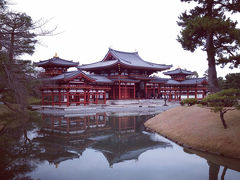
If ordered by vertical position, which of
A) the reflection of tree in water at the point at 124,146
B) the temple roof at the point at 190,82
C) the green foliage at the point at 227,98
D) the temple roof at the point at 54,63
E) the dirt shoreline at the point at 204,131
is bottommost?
the reflection of tree in water at the point at 124,146

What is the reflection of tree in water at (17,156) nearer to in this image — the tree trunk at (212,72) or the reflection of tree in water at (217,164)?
the reflection of tree in water at (217,164)

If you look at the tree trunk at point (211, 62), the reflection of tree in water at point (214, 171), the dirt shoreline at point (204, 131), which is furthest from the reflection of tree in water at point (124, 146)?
the tree trunk at point (211, 62)

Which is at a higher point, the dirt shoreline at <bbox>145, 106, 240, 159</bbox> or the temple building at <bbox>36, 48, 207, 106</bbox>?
the temple building at <bbox>36, 48, 207, 106</bbox>

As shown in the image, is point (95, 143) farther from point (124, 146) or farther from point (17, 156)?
point (17, 156)

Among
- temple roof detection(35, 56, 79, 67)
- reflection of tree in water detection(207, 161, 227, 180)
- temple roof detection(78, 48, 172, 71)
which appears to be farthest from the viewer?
temple roof detection(78, 48, 172, 71)

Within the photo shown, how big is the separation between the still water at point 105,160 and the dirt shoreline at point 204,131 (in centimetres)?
58

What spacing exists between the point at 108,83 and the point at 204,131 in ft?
96.9

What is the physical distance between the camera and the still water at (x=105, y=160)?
7711 millimetres

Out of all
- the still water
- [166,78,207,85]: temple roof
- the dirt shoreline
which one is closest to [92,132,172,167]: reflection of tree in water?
the still water

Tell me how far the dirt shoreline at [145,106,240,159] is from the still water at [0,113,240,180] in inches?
23.0

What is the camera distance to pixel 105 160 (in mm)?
9383

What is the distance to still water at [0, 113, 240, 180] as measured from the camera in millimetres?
7711

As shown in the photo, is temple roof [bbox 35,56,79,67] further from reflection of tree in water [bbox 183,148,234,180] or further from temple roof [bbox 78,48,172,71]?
reflection of tree in water [bbox 183,148,234,180]

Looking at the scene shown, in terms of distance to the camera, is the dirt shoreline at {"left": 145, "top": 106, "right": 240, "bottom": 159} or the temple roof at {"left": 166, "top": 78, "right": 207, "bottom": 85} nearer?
the dirt shoreline at {"left": 145, "top": 106, "right": 240, "bottom": 159}
